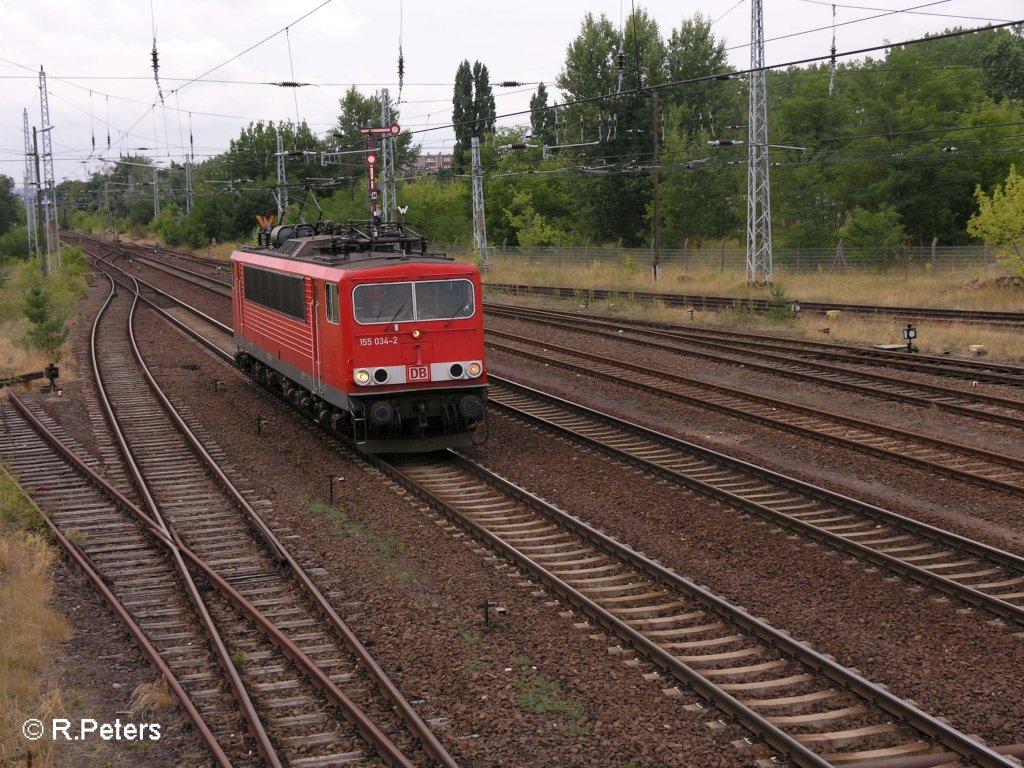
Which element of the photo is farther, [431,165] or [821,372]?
[431,165]

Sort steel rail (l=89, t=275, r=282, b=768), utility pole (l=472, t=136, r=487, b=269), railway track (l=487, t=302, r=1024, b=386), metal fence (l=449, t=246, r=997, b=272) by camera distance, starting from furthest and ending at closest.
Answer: utility pole (l=472, t=136, r=487, b=269) → metal fence (l=449, t=246, r=997, b=272) → railway track (l=487, t=302, r=1024, b=386) → steel rail (l=89, t=275, r=282, b=768)

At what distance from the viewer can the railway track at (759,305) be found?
28133mm

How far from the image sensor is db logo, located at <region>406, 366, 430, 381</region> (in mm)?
14945

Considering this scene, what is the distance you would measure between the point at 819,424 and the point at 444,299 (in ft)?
20.2

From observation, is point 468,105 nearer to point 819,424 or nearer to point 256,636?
point 819,424

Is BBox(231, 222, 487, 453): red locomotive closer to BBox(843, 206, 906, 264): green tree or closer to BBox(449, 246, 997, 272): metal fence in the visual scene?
BBox(449, 246, 997, 272): metal fence

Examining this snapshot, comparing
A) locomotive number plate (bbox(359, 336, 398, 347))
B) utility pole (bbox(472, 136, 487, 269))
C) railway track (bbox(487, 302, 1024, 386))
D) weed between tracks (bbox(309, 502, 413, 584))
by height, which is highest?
utility pole (bbox(472, 136, 487, 269))

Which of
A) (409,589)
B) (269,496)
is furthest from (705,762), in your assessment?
(269,496)

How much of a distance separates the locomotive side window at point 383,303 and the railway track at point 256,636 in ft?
9.27

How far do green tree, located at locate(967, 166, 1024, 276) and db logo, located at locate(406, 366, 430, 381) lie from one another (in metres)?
23.7

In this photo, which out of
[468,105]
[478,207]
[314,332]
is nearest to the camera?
[314,332]

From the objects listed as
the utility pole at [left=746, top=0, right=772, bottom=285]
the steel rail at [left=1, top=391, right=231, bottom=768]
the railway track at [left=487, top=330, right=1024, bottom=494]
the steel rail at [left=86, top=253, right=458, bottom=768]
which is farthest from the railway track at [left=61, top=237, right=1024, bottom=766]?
the utility pole at [left=746, top=0, right=772, bottom=285]

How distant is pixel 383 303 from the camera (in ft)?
48.9

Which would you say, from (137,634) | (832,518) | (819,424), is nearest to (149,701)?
(137,634)
